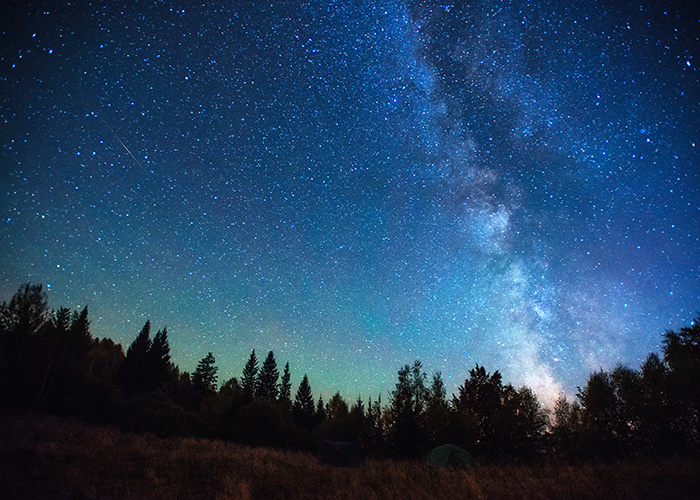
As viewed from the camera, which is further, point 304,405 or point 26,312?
point 304,405

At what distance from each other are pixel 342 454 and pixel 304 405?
52.2 metres

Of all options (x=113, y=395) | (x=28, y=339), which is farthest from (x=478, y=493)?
(x=28, y=339)

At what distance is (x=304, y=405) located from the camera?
67562mm

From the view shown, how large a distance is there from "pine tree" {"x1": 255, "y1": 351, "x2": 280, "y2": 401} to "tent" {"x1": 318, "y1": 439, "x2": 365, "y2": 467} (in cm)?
5231

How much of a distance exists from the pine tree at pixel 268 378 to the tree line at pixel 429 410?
70.6 feet

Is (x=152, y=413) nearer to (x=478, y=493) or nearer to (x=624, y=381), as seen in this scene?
(x=478, y=493)

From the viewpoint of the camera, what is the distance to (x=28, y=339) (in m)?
34.8

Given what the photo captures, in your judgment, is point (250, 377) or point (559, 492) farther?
point (250, 377)

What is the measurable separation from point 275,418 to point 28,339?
27967 millimetres

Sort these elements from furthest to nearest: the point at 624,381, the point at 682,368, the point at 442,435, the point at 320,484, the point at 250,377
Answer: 1. the point at 250,377
2. the point at 442,435
3. the point at 624,381
4. the point at 682,368
5. the point at 320,484

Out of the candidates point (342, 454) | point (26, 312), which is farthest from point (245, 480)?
point (26, 312)

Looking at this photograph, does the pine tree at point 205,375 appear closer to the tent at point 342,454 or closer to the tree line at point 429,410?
the tree line at point 429,410

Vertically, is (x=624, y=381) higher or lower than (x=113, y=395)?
higher

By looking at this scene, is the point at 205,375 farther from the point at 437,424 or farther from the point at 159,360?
the point at 437,424
